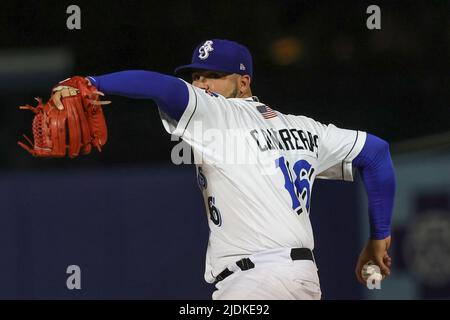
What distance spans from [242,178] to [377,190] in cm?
63

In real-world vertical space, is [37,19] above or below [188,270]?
above

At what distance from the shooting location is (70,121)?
282 centimetres

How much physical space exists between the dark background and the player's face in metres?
1.55

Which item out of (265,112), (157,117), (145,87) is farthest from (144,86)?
(157,117)

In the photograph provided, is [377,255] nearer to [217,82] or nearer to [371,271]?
[371,271]

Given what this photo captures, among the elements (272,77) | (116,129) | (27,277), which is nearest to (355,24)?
(272,77)

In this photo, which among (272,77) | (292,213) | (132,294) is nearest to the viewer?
(292,213)

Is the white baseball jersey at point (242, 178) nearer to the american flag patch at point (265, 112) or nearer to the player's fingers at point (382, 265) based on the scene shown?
the american flag patch at point (265, 112)

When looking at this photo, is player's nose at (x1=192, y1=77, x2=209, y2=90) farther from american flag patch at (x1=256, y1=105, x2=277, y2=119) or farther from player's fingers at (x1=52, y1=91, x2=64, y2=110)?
player's fingers at (x1=52, y1=91, x2=64, y2=110)

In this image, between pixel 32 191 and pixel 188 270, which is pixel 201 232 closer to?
pixel 188 270

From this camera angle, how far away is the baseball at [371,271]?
3.31 meters

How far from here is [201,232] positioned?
4887 millimetres

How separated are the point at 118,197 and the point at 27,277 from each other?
0.60 metres

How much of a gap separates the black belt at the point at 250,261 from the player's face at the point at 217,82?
63 centimetres
